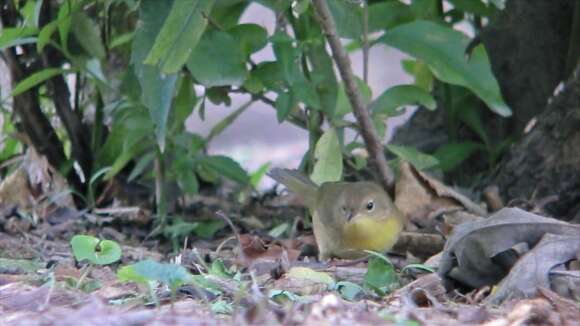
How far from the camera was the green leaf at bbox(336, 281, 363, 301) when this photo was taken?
11.2ft

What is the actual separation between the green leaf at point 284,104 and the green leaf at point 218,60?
220mm

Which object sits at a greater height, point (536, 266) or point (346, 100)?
point (346, 100)

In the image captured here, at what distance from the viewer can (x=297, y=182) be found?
17.2ft

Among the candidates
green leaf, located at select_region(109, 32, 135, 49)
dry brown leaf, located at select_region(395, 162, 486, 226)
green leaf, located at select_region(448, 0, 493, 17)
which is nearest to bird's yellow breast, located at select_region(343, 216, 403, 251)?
dry brown leaf, located at select_region(395, 162, 486, 226)

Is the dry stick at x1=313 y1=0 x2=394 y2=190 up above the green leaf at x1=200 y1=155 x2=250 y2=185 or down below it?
above

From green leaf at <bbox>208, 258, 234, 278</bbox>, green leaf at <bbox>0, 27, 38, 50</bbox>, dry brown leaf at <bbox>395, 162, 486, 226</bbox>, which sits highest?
green leaf at <bbox>0, 27, 38, 50</bbox>

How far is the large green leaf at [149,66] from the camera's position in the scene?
4.45 metres

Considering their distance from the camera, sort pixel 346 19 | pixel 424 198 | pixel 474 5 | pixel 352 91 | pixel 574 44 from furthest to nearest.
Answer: pixel 574 44, pixel 474 5, pixel 424 198, pixel 346 19, pixel 352 91

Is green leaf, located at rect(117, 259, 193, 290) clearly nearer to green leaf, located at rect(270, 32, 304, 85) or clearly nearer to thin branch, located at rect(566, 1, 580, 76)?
green leaf, located at rect(270, 32, 304, 85)

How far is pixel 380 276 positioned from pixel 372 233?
1.20m

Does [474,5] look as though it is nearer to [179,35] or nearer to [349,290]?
[179,35]

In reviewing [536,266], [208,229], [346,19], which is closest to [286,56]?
[346,19]

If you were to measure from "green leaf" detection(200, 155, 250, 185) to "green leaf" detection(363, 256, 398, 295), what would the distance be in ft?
4.93

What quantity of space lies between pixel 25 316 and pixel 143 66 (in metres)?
1.76
